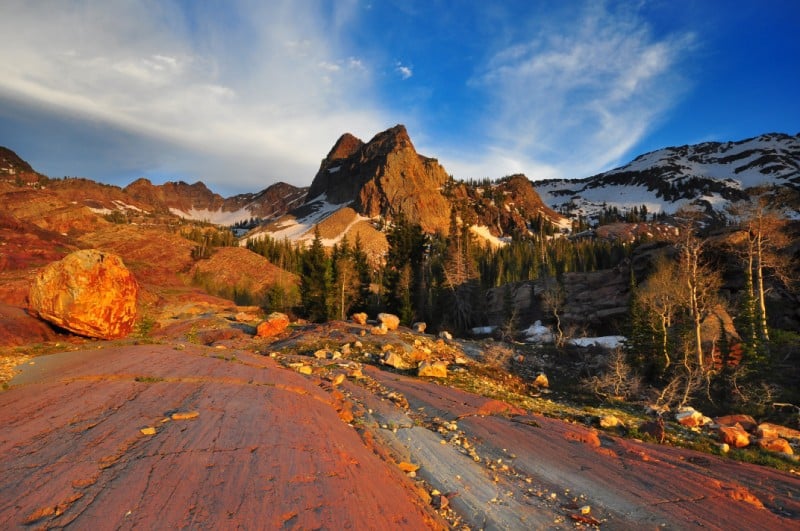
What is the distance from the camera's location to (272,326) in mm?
29688

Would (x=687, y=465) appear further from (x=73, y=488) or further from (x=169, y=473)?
(x=73, y=488)

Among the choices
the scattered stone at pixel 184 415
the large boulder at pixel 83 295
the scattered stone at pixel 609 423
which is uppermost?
the large boulder at pixel 83 295

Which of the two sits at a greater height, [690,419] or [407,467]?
[407,467]

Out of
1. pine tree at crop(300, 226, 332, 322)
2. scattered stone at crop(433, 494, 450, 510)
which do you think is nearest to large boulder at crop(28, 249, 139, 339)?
scattered stone at crop(433, 494, 450, 510)

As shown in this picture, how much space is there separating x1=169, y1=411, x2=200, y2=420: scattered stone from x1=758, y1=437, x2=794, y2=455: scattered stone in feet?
55.0

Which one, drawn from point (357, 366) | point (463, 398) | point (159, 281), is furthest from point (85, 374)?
point (159, 281)

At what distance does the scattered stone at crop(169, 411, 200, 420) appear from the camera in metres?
7.25

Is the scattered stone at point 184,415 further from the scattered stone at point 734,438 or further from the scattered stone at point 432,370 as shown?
the scattered stone at point 734,438

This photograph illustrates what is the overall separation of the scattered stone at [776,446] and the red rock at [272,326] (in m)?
27.4

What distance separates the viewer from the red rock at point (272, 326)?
28859 millimetres

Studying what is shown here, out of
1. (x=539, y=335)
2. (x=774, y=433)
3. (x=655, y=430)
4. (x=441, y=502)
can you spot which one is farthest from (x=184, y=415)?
(x=539, y=335)

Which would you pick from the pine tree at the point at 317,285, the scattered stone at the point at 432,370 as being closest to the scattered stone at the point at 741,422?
the scattered stone at the point at 432,370

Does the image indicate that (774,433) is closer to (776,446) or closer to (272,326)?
(776,446)

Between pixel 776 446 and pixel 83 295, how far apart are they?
89.7 feet
